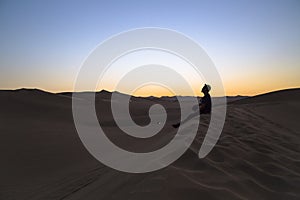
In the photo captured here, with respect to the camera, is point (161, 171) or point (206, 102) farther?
point (206, 102)

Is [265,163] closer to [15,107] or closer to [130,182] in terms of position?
[130,182]

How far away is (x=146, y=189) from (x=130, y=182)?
41 centimetres

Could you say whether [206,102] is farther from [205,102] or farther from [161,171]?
[161,171]

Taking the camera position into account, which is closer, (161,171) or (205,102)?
(161,171)

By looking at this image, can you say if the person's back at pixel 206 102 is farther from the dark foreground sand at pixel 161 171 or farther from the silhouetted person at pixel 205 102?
the dark foreground sand at pixel 161 171

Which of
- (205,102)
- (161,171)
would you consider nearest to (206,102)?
(205,102)

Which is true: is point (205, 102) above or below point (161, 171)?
above

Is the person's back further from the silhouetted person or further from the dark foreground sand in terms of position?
the dark foreground sand

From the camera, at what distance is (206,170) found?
11.4 ft

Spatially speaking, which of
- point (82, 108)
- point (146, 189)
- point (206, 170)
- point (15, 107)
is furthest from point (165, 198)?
point (82, 108)

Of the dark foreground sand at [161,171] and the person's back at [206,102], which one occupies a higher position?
the person's back at [206,102]

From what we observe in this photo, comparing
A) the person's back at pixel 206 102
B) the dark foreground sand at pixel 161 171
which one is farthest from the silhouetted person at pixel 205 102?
the dark foreground sand at pixel 161 171

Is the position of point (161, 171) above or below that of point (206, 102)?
below

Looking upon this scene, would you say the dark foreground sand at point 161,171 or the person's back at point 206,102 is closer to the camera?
the dark foreground sand at point 161,171
